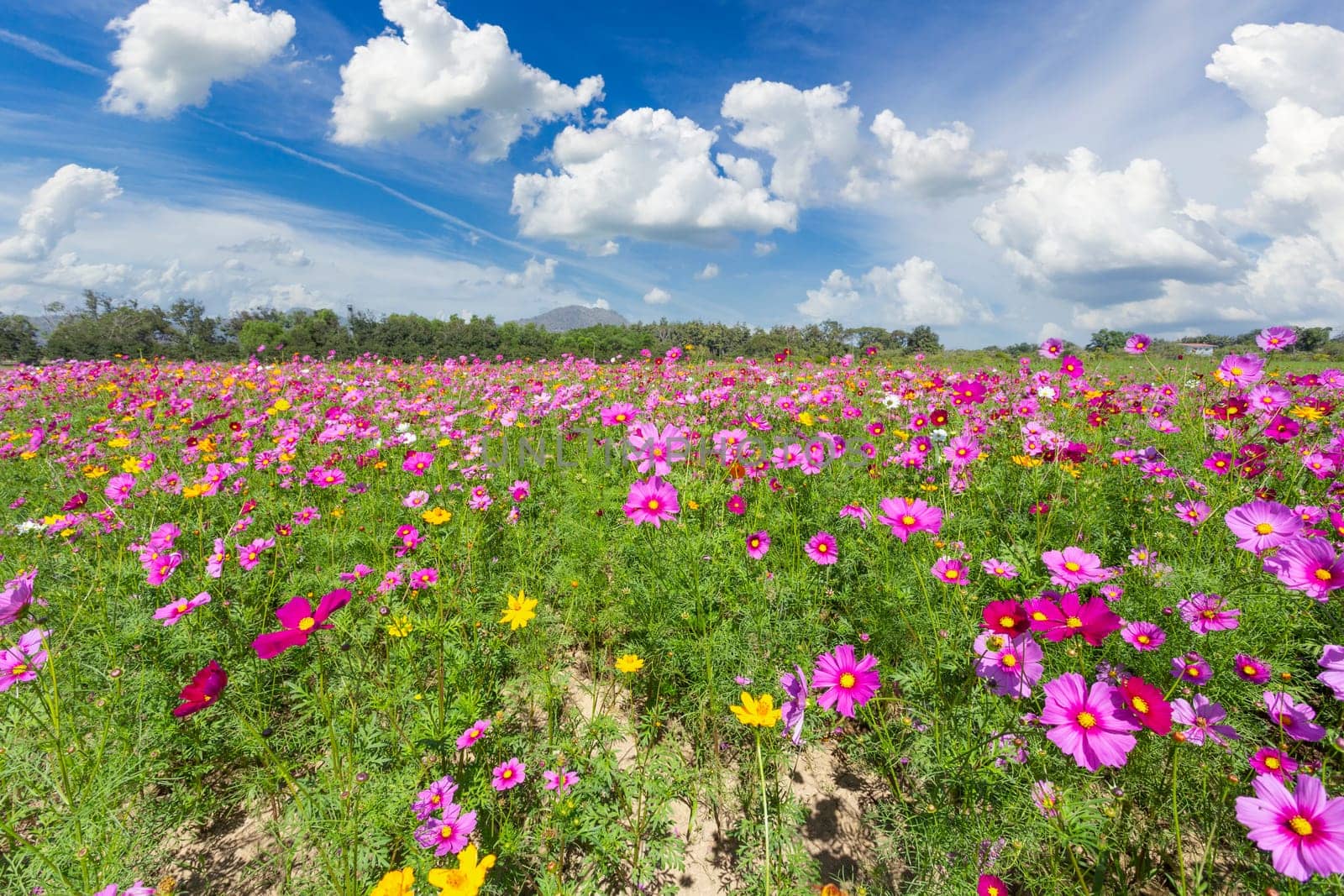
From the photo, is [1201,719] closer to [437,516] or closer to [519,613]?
[519,613]

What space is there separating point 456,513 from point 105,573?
1.47m

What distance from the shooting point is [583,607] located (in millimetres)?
2475

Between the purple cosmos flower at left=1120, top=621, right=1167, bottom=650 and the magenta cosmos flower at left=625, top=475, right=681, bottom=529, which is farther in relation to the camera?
the magenta cosmos flower at left=625, top=475, right=681, bottom=529

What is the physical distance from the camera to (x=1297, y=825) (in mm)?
969

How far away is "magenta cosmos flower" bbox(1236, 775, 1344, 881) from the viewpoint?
0.92 m

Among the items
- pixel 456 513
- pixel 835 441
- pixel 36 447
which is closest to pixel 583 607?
pixel 456 513

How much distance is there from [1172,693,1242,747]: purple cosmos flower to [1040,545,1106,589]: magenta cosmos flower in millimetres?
384

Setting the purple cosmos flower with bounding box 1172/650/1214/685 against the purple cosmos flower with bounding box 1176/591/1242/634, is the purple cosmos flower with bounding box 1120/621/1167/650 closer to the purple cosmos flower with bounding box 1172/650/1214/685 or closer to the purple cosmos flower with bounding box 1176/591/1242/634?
the purple cosmos flower with bounding box 1172/650/1214/685

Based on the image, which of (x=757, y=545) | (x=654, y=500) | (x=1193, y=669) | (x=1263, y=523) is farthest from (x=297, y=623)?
(x=1263, y=523)

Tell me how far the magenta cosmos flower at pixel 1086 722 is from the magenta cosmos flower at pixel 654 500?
1194 millimetres

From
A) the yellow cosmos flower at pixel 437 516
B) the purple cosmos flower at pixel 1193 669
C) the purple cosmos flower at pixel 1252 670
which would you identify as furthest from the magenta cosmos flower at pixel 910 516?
the yellow cosmos flower at pixel 437 516

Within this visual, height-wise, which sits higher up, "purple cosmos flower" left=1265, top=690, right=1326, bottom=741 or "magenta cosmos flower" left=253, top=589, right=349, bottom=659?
"magenta cosmos flower" left=253, top=589, right=349, bottom=659

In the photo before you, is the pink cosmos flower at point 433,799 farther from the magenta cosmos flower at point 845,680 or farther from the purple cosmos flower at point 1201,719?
the purple cosmos flower at point 1201,719

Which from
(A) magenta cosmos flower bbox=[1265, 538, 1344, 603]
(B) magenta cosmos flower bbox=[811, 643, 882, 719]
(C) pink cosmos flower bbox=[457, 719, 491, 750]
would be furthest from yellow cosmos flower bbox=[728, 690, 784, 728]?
(A) magenta cosmos flower bbox=[1265, 538, 1344, 603]
